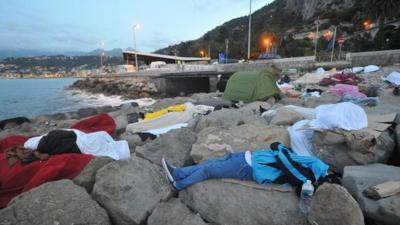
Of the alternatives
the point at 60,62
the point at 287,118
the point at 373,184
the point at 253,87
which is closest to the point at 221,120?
the point at 287,118

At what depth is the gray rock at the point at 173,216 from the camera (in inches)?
122

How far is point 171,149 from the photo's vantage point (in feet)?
15.5

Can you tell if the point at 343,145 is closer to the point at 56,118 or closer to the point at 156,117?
the point at 156,117

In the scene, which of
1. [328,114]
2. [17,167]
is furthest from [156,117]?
[328,114]

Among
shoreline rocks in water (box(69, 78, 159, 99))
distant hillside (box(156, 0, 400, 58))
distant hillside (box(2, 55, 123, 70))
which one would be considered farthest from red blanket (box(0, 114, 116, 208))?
distant hillside (box(2, 55, 123, 70))

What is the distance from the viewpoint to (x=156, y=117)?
7961mm

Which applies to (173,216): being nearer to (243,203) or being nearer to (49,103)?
(243,203)

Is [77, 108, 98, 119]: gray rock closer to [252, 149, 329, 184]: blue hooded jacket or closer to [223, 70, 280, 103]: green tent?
[223, 70, 280, 103]: green tent

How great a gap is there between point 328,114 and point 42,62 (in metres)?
174

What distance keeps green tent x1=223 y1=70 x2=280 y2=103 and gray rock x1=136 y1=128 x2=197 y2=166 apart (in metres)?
5.93

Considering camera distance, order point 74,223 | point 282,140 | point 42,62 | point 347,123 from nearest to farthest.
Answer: point 74,223 → point 347,123 → point 282,140 → point 42,62

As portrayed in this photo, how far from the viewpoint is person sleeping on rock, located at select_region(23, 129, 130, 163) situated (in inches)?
190

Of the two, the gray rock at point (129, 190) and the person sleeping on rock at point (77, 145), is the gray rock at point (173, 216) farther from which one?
the person sleeping on rock at point (77, 145)

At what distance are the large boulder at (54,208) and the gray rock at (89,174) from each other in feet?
1.08
